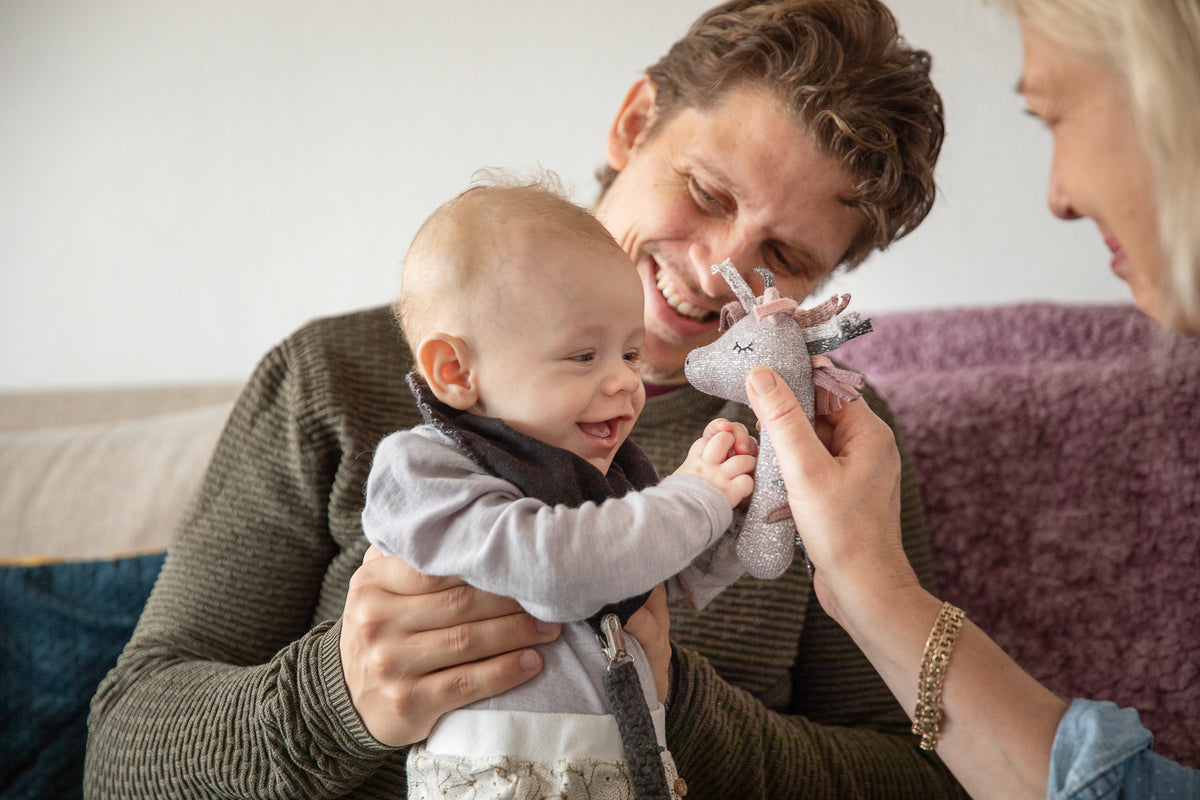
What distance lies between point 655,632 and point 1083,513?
0.77 meters

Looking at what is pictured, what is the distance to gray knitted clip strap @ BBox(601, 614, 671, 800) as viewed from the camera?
73 centimetres

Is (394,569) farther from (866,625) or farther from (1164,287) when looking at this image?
(1164,287)

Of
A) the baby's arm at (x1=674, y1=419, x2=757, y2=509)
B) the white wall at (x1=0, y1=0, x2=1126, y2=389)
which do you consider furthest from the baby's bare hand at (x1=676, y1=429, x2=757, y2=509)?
the white wall at (x1=0, y1=0, x2=1126, y2=389)

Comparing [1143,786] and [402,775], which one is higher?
[1143,786]

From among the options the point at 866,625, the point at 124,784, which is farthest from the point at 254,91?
the point at 866,625

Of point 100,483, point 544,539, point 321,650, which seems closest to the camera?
point 544,539

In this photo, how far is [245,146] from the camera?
2.05 m

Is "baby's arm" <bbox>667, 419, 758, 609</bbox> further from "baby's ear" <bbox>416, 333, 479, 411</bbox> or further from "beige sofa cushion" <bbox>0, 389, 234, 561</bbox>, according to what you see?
"beige sofa cushion" <bbox>0, 389, 234, 561</bbox>

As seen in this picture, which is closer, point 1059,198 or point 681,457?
point 1059,198

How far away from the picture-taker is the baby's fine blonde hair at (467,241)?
30.8 inches

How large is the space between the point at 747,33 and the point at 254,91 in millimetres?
A: 1321

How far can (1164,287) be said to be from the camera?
777mm

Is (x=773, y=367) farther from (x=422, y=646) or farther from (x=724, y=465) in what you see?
(x=422, y=646)

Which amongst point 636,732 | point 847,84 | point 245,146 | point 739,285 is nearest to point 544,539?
point 636,732
